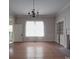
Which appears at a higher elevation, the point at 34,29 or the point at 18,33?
the point at 34,29

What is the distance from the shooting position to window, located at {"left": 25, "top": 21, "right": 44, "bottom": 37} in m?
14.1

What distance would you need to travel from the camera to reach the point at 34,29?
1407 cm

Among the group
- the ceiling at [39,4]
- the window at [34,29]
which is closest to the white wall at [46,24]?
the window at [34,29]

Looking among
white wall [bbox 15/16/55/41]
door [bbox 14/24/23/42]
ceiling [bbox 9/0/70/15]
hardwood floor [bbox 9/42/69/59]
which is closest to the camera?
hardwood floor [bbox 9/42/69/59]

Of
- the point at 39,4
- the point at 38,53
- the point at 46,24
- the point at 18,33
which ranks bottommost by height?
the point at 38,53

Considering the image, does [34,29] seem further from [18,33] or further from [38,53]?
[38,53]

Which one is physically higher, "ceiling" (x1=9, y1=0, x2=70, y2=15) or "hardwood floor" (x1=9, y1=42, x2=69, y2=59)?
"ceiling" (x1=9, y1=0, x2=70, y2=15)

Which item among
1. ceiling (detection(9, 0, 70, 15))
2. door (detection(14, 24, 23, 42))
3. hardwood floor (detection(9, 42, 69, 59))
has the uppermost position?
ceiling (detection(9, 0, 70, 15))

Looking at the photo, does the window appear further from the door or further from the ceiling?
the ceiling

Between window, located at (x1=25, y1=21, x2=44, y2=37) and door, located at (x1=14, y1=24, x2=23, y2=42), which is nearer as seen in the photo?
door, located at (x1=14, y1=24, x2=23, y2=42)

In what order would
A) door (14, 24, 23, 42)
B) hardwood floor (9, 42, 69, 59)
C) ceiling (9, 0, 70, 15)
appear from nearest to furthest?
hardwood floor (9, 42, 69, 59)
ceiling (9, 0, 70, 15)
door (14, 24, 23, 42)

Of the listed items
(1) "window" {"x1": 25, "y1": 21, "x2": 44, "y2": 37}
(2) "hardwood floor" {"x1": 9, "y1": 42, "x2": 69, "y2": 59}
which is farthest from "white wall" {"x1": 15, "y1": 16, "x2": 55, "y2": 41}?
(2) "hardwood floor" {"x1": 9, "y1": 42, "x2": 69, "y2": 59}

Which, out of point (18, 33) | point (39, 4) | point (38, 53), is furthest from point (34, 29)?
point (38, 53)
